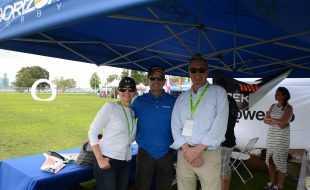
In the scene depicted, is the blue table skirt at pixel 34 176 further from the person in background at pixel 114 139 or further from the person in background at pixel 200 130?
the person in background at pixel 200 130

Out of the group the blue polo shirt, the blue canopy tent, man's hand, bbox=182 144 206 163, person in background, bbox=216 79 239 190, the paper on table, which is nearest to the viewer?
the blue canopy tent

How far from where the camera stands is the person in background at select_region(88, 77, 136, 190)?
95.3 inches

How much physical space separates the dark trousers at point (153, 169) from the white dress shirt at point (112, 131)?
0.53 feet

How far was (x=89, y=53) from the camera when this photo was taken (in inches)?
151

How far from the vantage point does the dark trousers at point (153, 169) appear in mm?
2568

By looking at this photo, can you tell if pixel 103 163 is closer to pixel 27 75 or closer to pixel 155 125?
pixel 155 125

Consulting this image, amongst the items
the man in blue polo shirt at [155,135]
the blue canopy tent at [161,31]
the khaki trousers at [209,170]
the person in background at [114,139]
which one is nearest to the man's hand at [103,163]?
the person in background at [114,139]

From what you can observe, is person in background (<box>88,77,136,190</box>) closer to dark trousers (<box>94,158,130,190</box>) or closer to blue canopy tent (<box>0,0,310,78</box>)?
dark trousers (<box>94,158,130,190</box>)

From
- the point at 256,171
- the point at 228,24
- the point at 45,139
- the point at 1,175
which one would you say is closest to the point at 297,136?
the point at 256,171

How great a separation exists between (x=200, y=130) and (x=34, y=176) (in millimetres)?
1720

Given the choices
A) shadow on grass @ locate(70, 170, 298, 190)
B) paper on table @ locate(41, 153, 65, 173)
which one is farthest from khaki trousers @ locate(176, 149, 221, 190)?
shadow on grass @ locate(70, 170, 298, 190)

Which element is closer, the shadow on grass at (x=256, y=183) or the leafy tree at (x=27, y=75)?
the shadow on grass at (x=256, y=183)

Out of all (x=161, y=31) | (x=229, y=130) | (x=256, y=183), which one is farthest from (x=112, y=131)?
(x=256, y=183)

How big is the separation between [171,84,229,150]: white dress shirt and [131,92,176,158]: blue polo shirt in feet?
0.67
